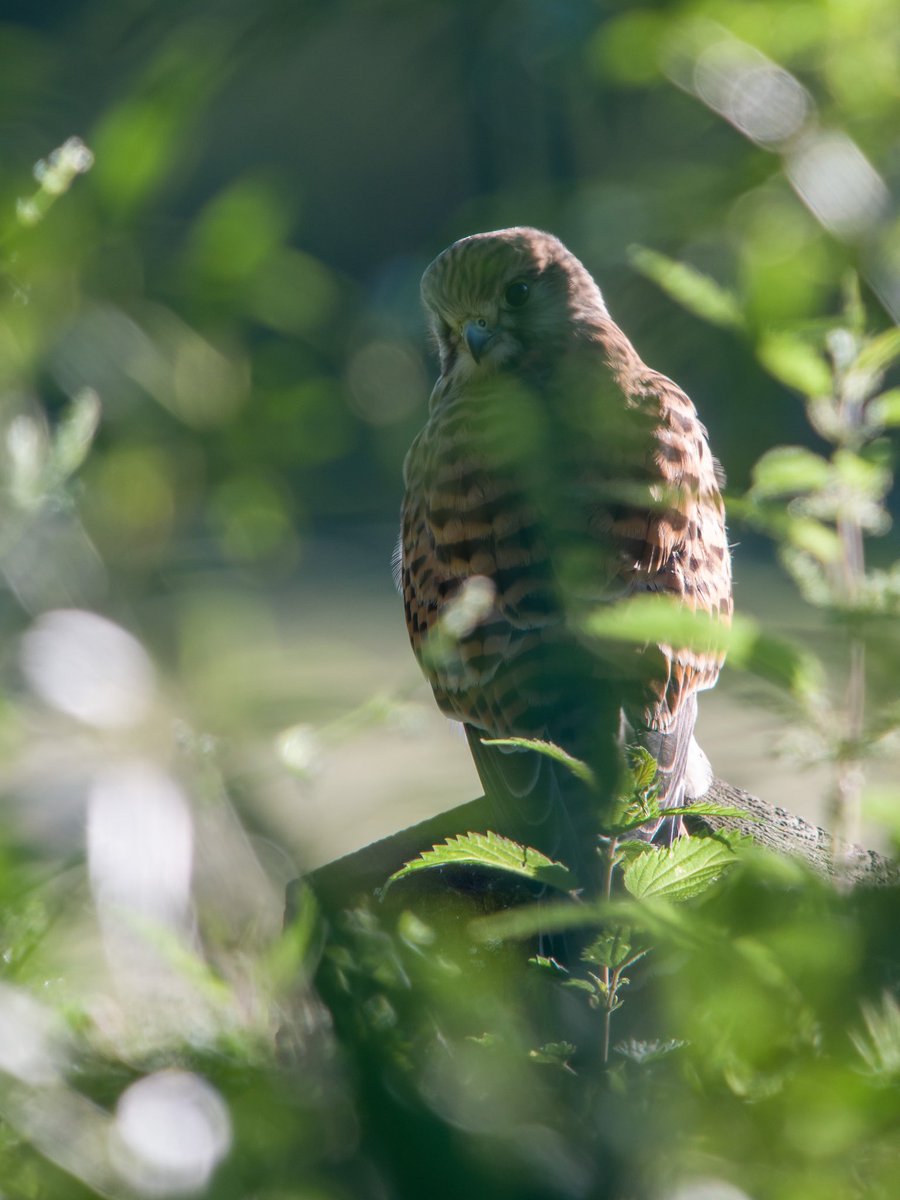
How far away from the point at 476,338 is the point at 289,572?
2.47 metres

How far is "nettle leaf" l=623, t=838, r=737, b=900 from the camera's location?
642 millimetres

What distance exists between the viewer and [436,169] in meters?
6.70

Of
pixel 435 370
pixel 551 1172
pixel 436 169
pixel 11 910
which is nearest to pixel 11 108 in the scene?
pixel 11 910

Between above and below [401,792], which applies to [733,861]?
below

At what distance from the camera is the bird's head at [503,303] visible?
9.69 feet

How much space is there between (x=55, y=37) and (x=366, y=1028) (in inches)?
16.4

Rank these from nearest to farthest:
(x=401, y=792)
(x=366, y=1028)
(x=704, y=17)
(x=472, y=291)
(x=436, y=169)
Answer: (x=366, y=1028), (x=401, y=792), (x=704, y=17), (x=472, y=291), (x=436, y=169)

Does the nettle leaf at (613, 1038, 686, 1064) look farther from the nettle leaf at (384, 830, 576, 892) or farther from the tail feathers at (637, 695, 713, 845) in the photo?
the tail feathers at (637, 695, 713, 845)

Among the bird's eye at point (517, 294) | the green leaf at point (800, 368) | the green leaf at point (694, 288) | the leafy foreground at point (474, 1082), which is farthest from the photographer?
the bird's eye at point (517, 294)

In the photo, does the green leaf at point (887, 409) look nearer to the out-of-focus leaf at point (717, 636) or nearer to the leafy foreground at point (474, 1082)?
the out-of-focus leaf at point (717, 636)

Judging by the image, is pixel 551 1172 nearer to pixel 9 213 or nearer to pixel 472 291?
pixel 9 213

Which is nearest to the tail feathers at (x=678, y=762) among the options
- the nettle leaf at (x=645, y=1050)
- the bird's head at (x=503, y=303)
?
the bird's head at (x=503, y=303)

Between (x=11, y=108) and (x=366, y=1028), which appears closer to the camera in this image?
(x=366, y=1028)

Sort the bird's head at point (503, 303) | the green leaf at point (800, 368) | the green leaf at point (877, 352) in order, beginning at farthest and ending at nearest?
the bird's head at point (503, 303) < the green leaf at point (877, 352) < the green leaf at point (800, 368)
